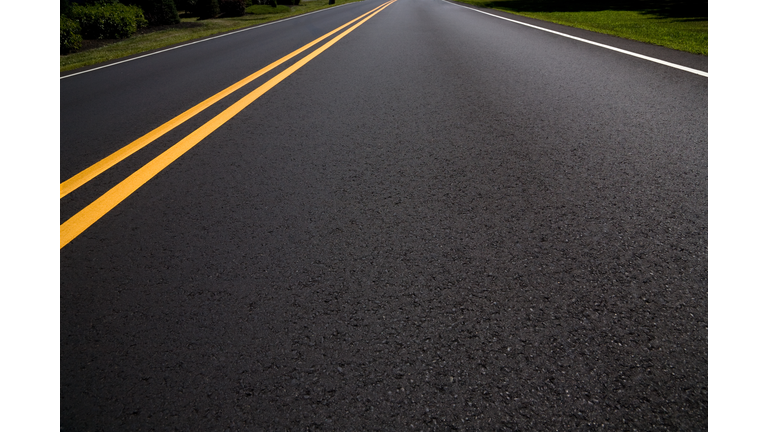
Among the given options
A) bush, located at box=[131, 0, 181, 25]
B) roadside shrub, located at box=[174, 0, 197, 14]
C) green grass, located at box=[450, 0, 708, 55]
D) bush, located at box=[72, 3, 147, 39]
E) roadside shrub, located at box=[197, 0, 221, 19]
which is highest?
roadside shrub, located at box=[174, 0, 197, 14]

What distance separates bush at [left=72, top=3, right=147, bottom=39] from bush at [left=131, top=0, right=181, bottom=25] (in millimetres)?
3331

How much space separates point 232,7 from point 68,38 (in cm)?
1413

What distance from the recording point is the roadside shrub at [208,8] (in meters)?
23.1

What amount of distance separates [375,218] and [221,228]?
832 mm

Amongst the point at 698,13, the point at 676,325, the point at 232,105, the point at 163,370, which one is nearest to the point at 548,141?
the point at 676,325

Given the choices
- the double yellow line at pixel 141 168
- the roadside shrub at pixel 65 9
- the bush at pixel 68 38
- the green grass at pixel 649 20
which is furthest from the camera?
the roadside shrub at pixel 65 9

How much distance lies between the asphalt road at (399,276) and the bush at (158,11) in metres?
17.4

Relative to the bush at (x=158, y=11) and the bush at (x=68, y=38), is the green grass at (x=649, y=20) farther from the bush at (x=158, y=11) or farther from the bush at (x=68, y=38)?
the bush at (x=158, y=11)

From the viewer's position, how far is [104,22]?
13.8 m

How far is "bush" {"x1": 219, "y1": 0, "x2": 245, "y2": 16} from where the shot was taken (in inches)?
930

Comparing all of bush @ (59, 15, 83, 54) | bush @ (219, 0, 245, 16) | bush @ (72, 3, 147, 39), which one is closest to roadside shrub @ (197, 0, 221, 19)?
bush @ (219, 0, 245, 16)

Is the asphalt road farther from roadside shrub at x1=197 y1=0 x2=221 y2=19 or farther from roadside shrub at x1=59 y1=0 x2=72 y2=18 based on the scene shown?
roadside shrub at x1=197 y1=0 x2=221 y2=19

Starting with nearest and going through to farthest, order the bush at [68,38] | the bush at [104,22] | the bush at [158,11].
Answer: the bush at [68,38] → the bush at [104,22] → the bush at [158,11]

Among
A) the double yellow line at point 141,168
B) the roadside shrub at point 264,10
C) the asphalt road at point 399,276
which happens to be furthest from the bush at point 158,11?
the asphalt road at point 399,276
